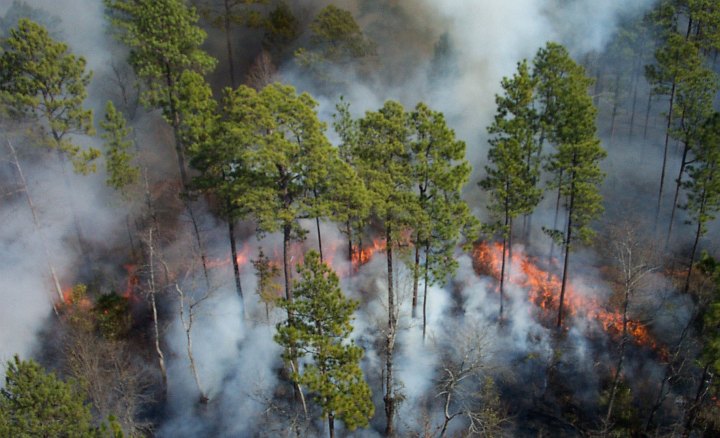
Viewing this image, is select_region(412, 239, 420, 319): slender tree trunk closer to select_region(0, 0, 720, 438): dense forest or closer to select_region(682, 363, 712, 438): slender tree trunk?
select_region(0, 0, 720, 438): dense forest

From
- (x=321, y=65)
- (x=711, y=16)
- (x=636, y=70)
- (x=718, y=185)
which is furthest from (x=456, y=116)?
(x=718, y=185)

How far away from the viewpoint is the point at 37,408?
17.7 meters

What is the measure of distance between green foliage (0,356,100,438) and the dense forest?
0.24 feet

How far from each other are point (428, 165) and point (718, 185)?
1413 cm

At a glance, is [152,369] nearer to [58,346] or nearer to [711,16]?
[58,346]

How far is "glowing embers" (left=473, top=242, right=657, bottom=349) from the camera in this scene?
28219 mm

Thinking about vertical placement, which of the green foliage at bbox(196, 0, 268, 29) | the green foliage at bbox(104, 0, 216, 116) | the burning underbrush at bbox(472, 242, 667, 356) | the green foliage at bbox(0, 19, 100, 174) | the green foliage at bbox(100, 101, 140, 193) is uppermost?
the green foliage at bbox(196, 0, 268, 29)

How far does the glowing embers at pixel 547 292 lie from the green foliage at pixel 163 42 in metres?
19.6

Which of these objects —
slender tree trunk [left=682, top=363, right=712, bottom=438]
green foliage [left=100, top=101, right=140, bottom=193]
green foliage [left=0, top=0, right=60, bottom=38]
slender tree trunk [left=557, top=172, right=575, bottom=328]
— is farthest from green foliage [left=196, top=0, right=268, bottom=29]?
slender tree trunk [left=682, top=363, right=712, bottom=438]

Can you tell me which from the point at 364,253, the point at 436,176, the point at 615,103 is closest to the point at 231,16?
the point at 364,253

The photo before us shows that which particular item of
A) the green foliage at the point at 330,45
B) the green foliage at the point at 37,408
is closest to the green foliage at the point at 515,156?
the green foliage at the point at 330,45

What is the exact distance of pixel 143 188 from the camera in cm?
3478

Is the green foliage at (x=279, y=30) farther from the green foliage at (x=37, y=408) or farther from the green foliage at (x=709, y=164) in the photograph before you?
the green foliage at (x=37, y=408)

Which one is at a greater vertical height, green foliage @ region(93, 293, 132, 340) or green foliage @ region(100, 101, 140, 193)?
green foliage @ region(100, 101, 140, 193)
